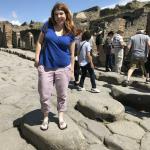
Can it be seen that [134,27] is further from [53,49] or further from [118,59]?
[53,49]

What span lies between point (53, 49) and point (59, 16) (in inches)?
18.6

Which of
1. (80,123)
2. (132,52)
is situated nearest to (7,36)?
(132,52)

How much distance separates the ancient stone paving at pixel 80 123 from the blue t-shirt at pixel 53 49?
36.2 inches

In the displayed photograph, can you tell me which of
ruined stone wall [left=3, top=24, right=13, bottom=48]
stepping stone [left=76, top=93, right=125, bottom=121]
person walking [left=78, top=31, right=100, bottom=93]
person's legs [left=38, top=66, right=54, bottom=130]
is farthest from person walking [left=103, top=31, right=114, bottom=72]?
ruined stone wall [left=3, top=24, right=13, bottom=48]


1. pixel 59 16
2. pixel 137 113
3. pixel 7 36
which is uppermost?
pixel 59 16

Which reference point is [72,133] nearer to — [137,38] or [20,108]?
[20,108]

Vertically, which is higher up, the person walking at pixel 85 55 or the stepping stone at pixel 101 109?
the person walking at pixel 85 55

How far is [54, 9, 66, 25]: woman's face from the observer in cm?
467

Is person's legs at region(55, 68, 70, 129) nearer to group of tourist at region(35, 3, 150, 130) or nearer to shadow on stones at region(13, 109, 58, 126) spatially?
group of tourist at region(35, 3, 150, 130)

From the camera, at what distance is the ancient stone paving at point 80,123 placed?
15.3 feet

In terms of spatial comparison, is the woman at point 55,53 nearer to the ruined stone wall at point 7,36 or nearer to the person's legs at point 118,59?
the person's legs at point 118,59

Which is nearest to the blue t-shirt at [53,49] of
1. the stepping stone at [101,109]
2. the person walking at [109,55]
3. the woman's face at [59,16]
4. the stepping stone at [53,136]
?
the woman's face at [59,16]

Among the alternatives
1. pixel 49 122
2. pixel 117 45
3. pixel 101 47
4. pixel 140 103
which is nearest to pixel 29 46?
pixel 101 47

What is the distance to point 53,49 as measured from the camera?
466 cm
